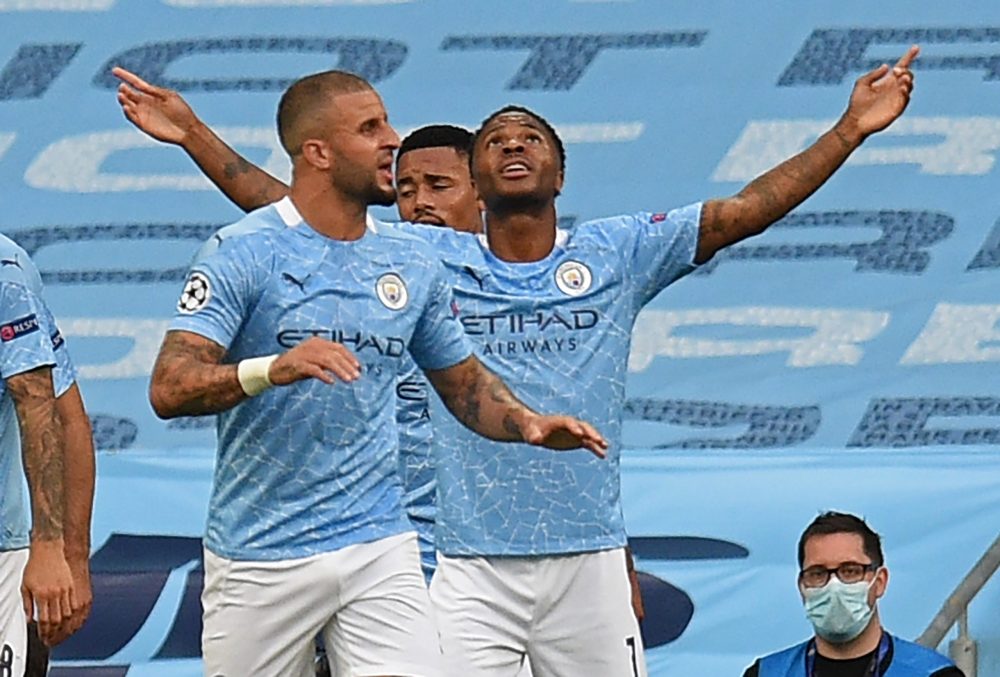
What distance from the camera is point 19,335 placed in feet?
17.7

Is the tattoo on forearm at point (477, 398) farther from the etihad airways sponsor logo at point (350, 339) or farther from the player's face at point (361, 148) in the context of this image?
the player's face at point (361, 148)

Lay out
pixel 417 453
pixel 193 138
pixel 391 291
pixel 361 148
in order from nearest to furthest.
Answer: pixel 391 291 < pixel 361 148 < pixel 417 453 < pixel 193 138

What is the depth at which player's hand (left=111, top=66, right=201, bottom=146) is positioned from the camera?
21.2 feet

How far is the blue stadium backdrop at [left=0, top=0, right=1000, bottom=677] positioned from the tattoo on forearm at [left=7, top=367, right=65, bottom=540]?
2487 millimetres

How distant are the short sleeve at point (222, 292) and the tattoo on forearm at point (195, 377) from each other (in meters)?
0.03

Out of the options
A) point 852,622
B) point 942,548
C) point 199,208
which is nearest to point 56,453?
point 852,622

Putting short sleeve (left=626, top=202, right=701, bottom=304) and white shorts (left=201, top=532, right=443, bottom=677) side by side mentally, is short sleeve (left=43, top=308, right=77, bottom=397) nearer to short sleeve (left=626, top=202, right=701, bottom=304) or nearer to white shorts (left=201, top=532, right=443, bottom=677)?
white shorts (left=201, top=532, right=443, bottom=677)

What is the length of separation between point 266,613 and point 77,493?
55 centimetres

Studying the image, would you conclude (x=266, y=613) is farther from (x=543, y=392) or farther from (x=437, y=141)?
(x=437, y=141)

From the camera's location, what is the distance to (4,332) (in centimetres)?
539

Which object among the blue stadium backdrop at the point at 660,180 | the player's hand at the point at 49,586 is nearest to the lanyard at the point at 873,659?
the blue stadium backdrop at the point at 660,180

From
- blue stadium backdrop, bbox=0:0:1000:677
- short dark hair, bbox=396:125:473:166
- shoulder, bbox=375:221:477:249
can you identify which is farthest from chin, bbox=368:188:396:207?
blue stadium backdrop, bbox=0:0:1000:677

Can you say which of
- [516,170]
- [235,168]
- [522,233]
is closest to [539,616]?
[522,233]

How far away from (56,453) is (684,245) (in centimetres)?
170
